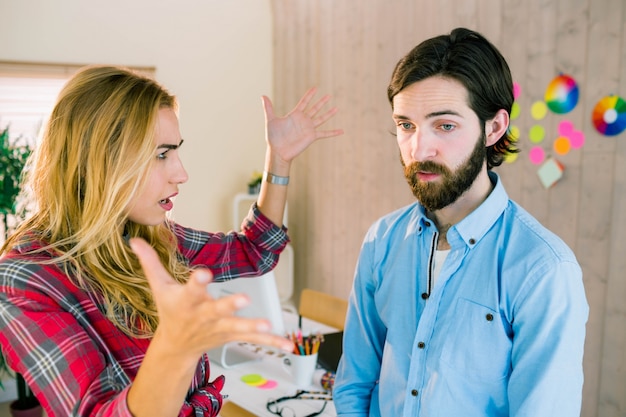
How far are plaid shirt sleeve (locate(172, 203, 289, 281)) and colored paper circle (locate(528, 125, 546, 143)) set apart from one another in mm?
1618

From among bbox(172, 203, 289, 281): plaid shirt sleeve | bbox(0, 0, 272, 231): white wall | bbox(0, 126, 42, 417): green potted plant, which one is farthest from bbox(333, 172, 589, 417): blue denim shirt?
bbox(0, 0, 272, 231): white wall

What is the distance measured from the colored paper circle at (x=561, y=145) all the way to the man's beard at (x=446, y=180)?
4.85 ft

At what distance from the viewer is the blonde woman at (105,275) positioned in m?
0.78

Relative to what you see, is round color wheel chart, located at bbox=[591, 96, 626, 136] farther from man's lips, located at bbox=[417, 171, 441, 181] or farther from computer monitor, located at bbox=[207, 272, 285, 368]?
computer monitor, located at bbox=[207, 272, 285, 368]

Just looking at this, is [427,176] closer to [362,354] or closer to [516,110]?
[362,354]

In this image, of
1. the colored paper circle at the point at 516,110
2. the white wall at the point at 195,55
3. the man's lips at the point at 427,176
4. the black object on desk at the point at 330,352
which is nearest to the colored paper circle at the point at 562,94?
the colored paper circle at the point at 516,110

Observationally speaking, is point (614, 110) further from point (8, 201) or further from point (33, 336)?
point (8, 201)

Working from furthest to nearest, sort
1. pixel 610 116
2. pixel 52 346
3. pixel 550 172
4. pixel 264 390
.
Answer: pixel 550 172
pixel 610 116
pixel 264 390
pixel 52 346

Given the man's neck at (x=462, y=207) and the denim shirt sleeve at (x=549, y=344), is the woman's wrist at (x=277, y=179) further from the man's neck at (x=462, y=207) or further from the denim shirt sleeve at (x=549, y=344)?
the denim shirt sleeve at (x=549, y=344)

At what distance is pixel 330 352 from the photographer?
7.29 ft

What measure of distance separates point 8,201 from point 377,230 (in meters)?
2.46

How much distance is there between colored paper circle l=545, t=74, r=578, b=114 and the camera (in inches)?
101

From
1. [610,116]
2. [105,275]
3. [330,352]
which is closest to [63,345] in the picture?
[105,275]

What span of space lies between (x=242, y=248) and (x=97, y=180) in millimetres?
652
